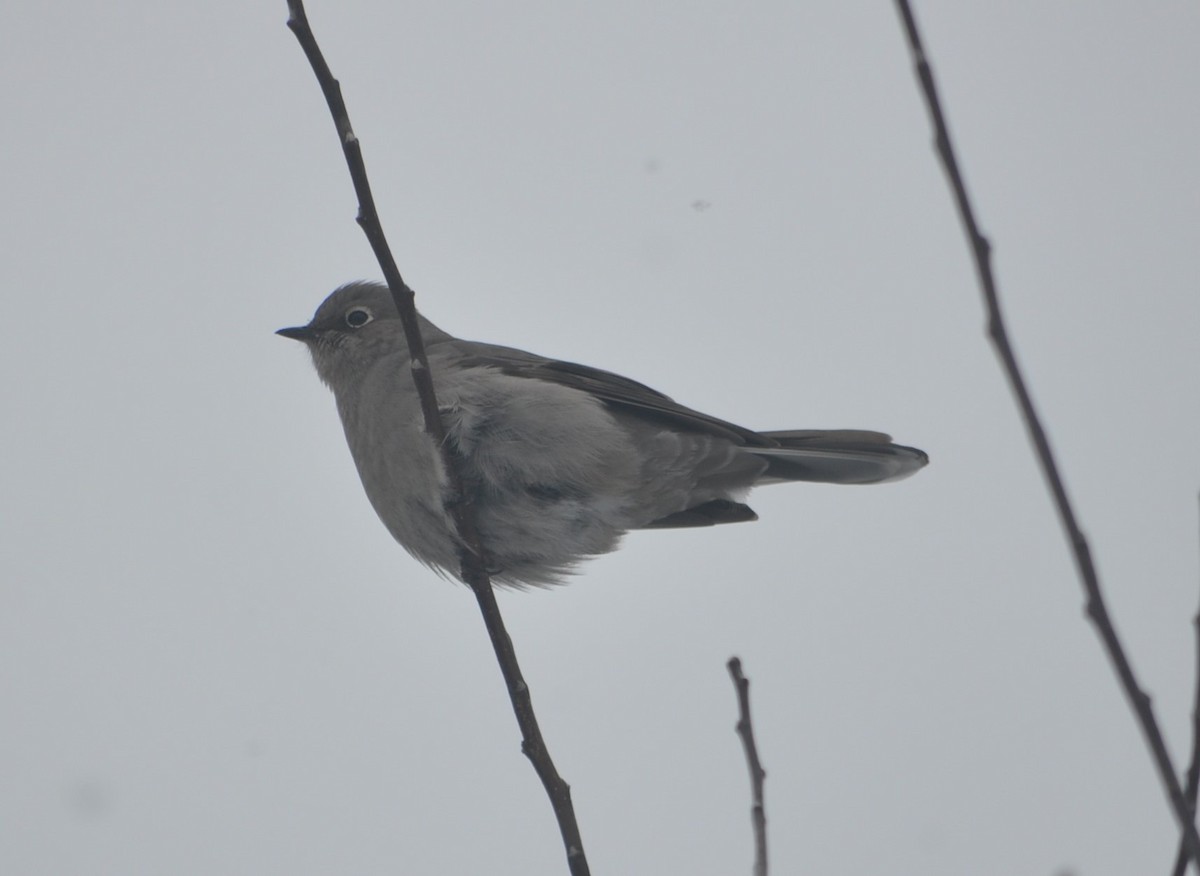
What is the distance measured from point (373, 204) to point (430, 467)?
8.65ft

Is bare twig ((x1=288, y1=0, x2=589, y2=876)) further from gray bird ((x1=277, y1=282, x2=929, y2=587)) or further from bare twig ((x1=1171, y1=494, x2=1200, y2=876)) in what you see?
bare twig ((x1=1171, y1=494, x2=1200, y2=876))

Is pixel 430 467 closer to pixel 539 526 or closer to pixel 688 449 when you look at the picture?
pixel 539 526

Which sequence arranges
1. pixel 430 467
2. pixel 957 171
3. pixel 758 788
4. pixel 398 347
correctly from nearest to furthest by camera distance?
pixel 957 171 → pixel 758 788 → pixel 430 467 → pixel 398 347

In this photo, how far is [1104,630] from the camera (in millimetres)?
2027

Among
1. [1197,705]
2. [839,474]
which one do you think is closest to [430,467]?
[839,474]

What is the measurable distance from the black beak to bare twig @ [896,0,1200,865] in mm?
6667

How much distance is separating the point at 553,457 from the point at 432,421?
6.30 feet

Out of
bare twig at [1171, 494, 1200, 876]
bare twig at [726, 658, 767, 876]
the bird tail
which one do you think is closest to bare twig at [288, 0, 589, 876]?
bare twig at [726, 658, 767, 876]

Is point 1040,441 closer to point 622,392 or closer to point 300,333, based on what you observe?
point 622,392

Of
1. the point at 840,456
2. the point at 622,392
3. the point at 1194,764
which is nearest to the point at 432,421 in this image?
the point at 622,392

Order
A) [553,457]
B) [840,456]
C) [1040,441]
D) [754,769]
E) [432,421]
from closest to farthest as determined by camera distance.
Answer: [1040,441], [754,769], [432,421], [553,457], [840,456]

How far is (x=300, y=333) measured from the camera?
8297 mm

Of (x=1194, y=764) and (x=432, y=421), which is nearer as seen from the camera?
(x=1194, y=764)

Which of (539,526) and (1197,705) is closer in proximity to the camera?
(1197,705)
